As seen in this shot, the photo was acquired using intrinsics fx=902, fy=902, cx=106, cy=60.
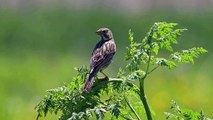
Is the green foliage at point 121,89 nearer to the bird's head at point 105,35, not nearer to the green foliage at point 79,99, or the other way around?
the green foliage at point 79,99

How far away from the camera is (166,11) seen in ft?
33.0

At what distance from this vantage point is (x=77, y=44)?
341 inches

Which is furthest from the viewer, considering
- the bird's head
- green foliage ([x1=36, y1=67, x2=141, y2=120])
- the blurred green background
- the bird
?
the blurred green background

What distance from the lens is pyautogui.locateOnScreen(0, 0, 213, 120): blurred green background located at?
700cm

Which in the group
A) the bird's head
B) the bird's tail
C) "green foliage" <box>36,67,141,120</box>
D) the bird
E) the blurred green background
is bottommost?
"green foliage" <box>36,67,141,120</box>

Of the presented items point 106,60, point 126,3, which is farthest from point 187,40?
point 106,60

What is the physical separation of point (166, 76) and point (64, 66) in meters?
1.02

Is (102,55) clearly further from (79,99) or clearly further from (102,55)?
(79,99)

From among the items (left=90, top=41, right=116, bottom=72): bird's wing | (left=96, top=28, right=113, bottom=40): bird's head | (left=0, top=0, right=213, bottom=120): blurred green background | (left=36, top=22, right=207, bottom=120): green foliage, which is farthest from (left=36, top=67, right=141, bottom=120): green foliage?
(left=0, top=0, right=213, bottom=120): blurred green background

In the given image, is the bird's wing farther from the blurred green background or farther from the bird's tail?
the blurred green background

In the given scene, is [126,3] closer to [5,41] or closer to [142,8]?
[142,8]

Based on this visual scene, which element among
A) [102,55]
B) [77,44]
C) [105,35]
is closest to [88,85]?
[102,55]

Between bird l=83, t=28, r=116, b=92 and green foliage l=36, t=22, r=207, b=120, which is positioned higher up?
bird l=83, t=28, r=116, b=92

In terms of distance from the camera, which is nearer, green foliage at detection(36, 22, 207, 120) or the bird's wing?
green foliage at detection(36, 22, 207, 120)
